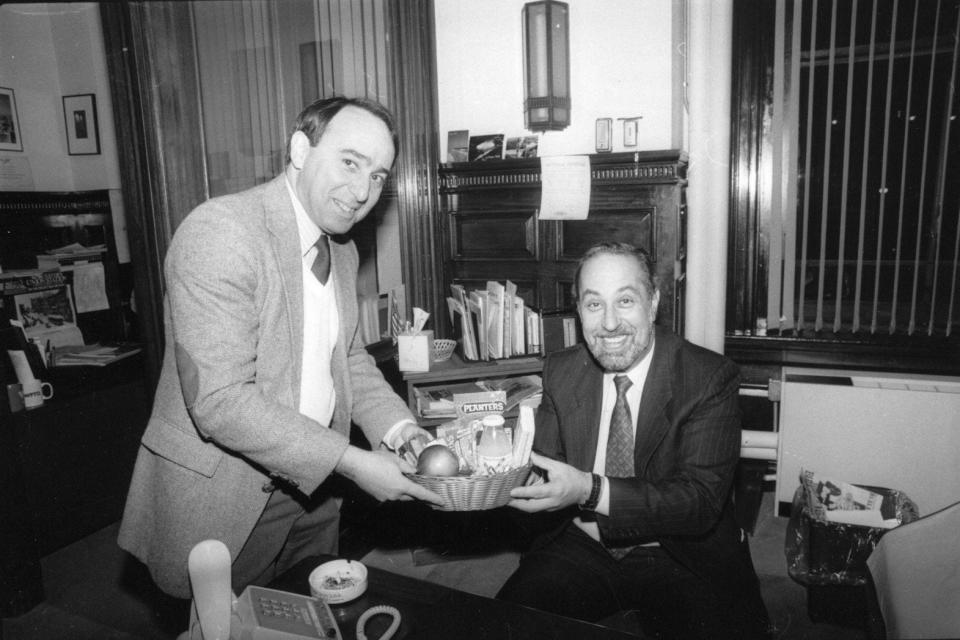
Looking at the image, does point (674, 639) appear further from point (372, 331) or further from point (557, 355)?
point (372, 331)

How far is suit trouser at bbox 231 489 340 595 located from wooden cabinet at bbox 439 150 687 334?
1.56 meters

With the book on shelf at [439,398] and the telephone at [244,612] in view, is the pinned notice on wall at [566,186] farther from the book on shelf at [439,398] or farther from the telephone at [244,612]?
the telephone at [244,612]

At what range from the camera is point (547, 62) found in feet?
9.53

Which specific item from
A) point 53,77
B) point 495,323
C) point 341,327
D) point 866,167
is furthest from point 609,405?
point 53,77

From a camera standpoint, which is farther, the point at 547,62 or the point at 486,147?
the point at 486,147

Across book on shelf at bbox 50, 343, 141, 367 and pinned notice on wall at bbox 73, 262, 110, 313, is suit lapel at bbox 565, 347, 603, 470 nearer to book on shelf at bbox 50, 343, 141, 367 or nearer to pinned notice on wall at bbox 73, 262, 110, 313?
book on shelf at bbox 50, 343, 141, 367

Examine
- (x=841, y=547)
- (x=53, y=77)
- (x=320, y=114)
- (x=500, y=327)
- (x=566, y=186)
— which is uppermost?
(x=53, y=77)

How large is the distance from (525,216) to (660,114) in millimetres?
789

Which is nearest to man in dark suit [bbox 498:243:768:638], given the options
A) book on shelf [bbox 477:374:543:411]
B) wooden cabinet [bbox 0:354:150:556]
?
book on shelf [bbox 477:374:543:411]

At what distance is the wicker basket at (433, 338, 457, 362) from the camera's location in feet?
9.42

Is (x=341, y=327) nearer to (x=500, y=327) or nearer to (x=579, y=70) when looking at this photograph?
(x=500, y=327)

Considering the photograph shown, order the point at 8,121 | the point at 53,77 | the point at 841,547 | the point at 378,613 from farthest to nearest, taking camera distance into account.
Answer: the point at 53,77, the point at 8,121, the point at 841,547, the point at 378,613

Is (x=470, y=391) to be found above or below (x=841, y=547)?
above

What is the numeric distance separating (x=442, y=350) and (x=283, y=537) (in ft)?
4.29
